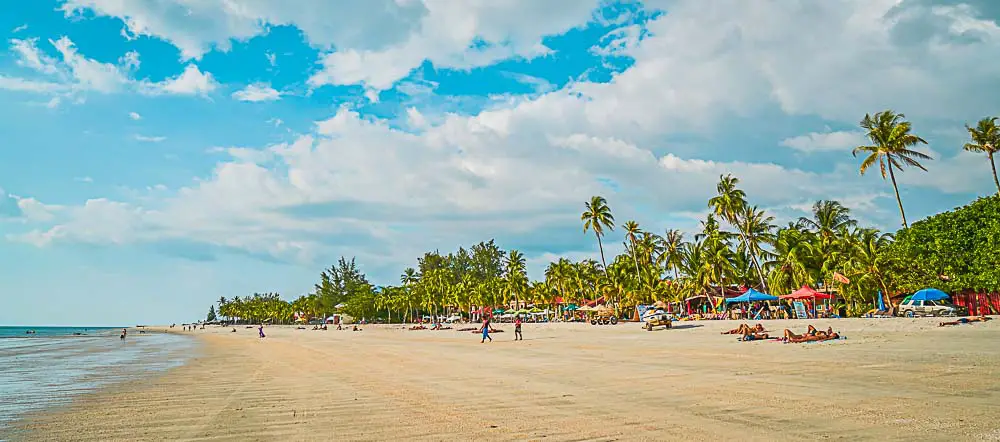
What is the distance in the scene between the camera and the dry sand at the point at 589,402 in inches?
311

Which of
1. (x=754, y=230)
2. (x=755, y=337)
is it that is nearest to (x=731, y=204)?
(x=754, y=230)

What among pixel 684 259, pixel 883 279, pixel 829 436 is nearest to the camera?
pixel 829 436

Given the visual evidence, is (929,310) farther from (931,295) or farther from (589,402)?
(589,402)

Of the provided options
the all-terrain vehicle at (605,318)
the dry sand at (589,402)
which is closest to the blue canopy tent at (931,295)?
the dry sand at (589,402)

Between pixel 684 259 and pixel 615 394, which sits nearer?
pixel 615 394

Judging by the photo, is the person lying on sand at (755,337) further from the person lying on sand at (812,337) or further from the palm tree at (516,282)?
the palm tree at (516,282)

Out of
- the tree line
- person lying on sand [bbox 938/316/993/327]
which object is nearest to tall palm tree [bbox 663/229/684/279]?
the tree line

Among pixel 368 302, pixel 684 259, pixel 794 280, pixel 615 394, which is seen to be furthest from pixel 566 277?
pixel 615 394

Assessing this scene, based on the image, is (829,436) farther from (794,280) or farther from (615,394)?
(794,280)

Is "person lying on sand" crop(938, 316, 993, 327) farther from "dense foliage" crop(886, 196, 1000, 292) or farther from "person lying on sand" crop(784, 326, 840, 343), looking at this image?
"person lying on sand" crop(784, 326, 840, 343)

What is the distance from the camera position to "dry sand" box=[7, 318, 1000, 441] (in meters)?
7.89

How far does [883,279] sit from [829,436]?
43751 mm

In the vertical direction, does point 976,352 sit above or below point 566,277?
below

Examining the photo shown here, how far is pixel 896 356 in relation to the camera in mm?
16172
